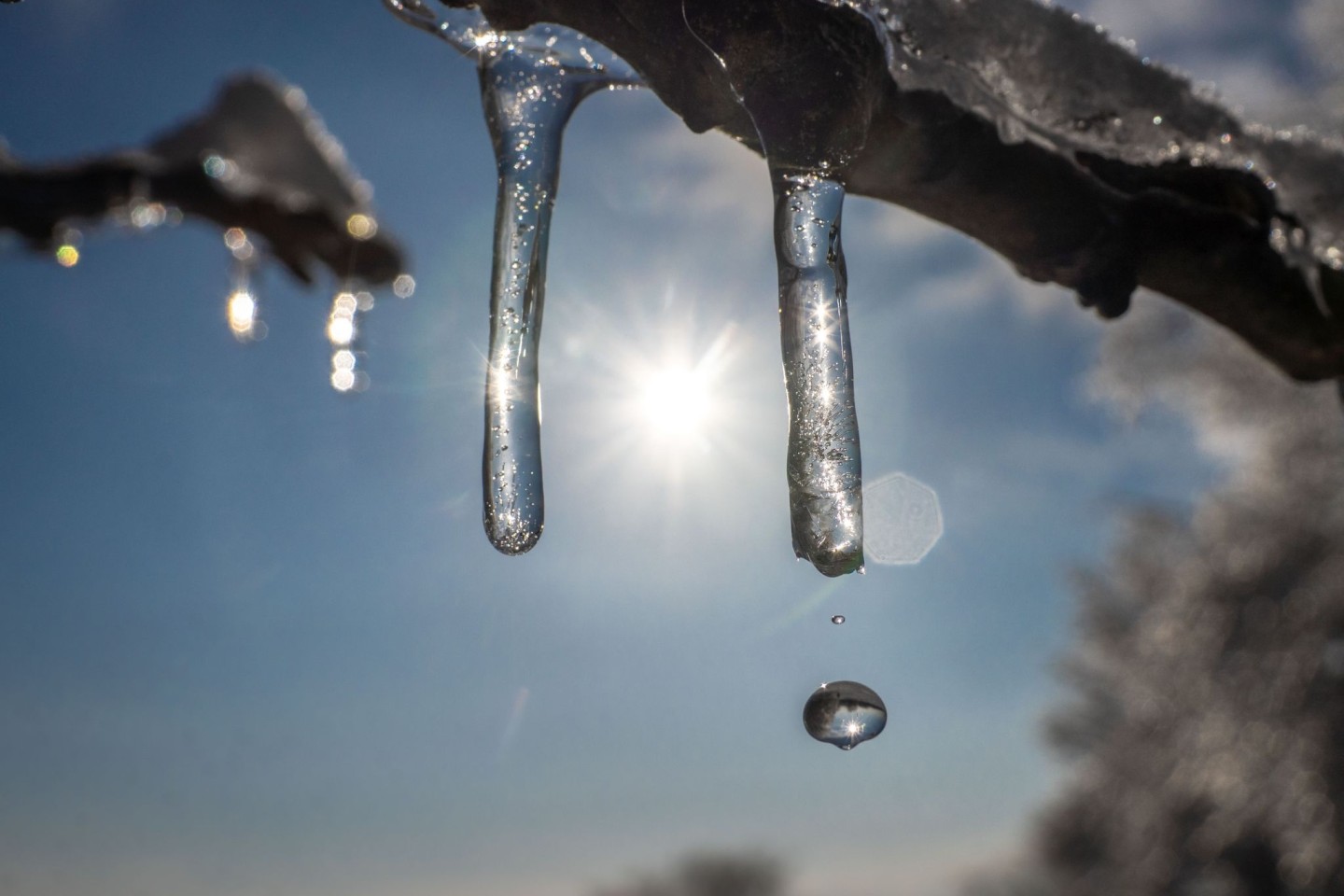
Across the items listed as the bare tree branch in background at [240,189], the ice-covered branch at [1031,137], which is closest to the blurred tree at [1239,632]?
the ice-covered branch at [1031,137]

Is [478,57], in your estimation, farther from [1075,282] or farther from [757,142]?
[1075,282]

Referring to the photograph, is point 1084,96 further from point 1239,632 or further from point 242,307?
point 1239,632

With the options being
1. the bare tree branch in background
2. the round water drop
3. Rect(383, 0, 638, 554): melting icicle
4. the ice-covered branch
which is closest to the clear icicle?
the ice-covered branch

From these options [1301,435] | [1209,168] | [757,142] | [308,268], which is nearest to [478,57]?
[757,142]

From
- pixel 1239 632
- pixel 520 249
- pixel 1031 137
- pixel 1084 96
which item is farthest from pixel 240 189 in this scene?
pixel 1239 632

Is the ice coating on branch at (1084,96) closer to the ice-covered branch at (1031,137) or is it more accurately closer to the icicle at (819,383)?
the ice-covered branch at (1031,137)

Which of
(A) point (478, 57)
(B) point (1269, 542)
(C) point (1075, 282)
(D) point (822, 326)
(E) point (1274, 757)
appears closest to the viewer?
(A) point (478, 57)
